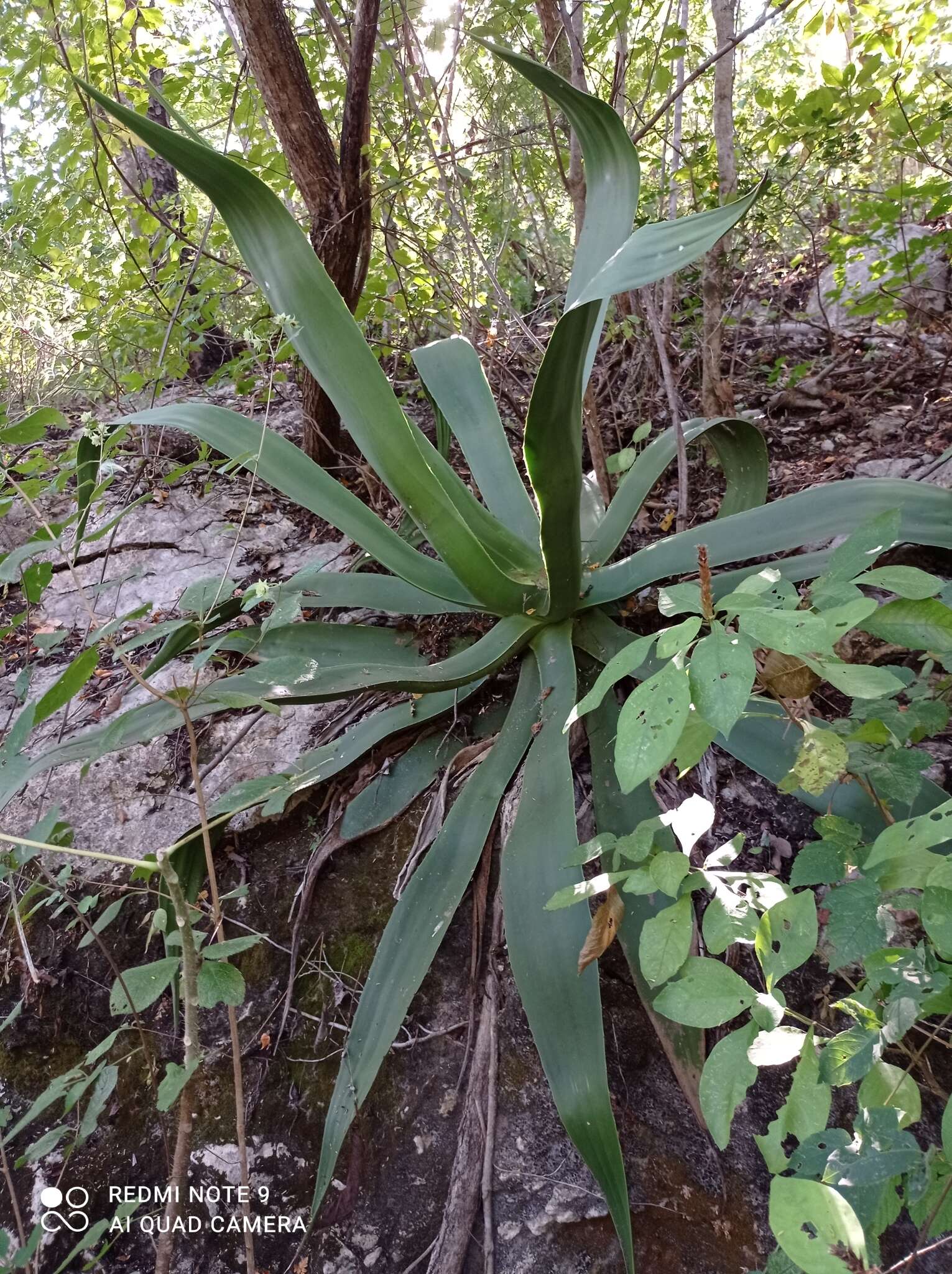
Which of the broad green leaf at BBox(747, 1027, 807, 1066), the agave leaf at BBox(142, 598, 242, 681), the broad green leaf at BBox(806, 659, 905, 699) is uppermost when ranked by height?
the agave leaf at BBox(142, 598, 242, 681)

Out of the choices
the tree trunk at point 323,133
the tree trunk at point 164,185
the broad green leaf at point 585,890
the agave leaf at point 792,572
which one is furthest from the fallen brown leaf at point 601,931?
the tree trunk at point 164,185

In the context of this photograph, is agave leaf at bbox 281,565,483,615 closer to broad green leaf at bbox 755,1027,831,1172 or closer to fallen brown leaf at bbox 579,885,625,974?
fallen brown leaf at bbox 579,885,625,974

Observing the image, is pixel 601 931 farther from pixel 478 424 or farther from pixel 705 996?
pixel 478 424

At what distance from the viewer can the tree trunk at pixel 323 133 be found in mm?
1638

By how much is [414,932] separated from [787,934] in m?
0.56

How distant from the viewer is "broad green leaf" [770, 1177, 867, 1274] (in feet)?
1.30

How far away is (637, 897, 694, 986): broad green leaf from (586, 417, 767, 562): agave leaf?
91 cm

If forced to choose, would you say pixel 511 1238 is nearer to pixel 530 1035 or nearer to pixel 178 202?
pixel 530 1035

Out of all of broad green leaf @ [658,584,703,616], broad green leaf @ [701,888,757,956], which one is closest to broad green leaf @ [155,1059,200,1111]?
broad green leaf @ [701,888,757,956]

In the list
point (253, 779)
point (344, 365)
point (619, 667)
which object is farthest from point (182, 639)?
point (619, 667)

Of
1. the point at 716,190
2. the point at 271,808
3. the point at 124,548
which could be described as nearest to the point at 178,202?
the point at 124,548

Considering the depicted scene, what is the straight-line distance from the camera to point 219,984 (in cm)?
68

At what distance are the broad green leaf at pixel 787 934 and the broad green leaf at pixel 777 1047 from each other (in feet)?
0.11

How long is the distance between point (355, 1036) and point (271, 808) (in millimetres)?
328
